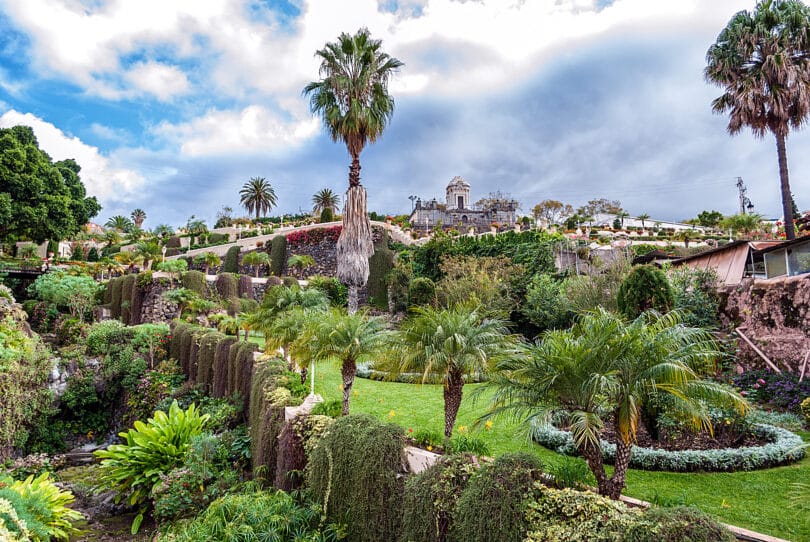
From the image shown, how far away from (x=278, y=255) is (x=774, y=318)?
30.3m

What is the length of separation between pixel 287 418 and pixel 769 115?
68.6ft

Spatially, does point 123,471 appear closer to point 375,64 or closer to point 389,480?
point 389,480

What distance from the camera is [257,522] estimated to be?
24.4 feet

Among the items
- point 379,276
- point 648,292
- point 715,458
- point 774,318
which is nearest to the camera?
point 715,458

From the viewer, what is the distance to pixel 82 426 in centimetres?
1681

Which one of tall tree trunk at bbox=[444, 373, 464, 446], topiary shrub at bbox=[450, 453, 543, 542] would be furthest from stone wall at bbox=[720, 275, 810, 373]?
topiary shrub at bbox=[450, 453, 543, 542]

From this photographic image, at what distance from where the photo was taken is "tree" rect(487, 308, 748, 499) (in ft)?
15.7

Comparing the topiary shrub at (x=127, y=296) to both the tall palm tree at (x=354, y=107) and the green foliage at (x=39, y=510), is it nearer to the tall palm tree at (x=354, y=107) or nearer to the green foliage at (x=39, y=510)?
the tall palm tree at (x=354, y=107)

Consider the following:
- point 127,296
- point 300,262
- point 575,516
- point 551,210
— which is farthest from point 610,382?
point 551,210

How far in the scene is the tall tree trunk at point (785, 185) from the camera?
17.9m

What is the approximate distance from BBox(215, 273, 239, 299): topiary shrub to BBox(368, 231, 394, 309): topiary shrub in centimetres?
818

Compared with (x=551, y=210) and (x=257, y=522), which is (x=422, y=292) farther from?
(x=551, y=210)

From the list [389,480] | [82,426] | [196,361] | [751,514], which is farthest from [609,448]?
[82,426]

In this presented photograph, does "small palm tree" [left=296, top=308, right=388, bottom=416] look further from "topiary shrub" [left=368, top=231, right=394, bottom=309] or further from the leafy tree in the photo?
the leafy tree
